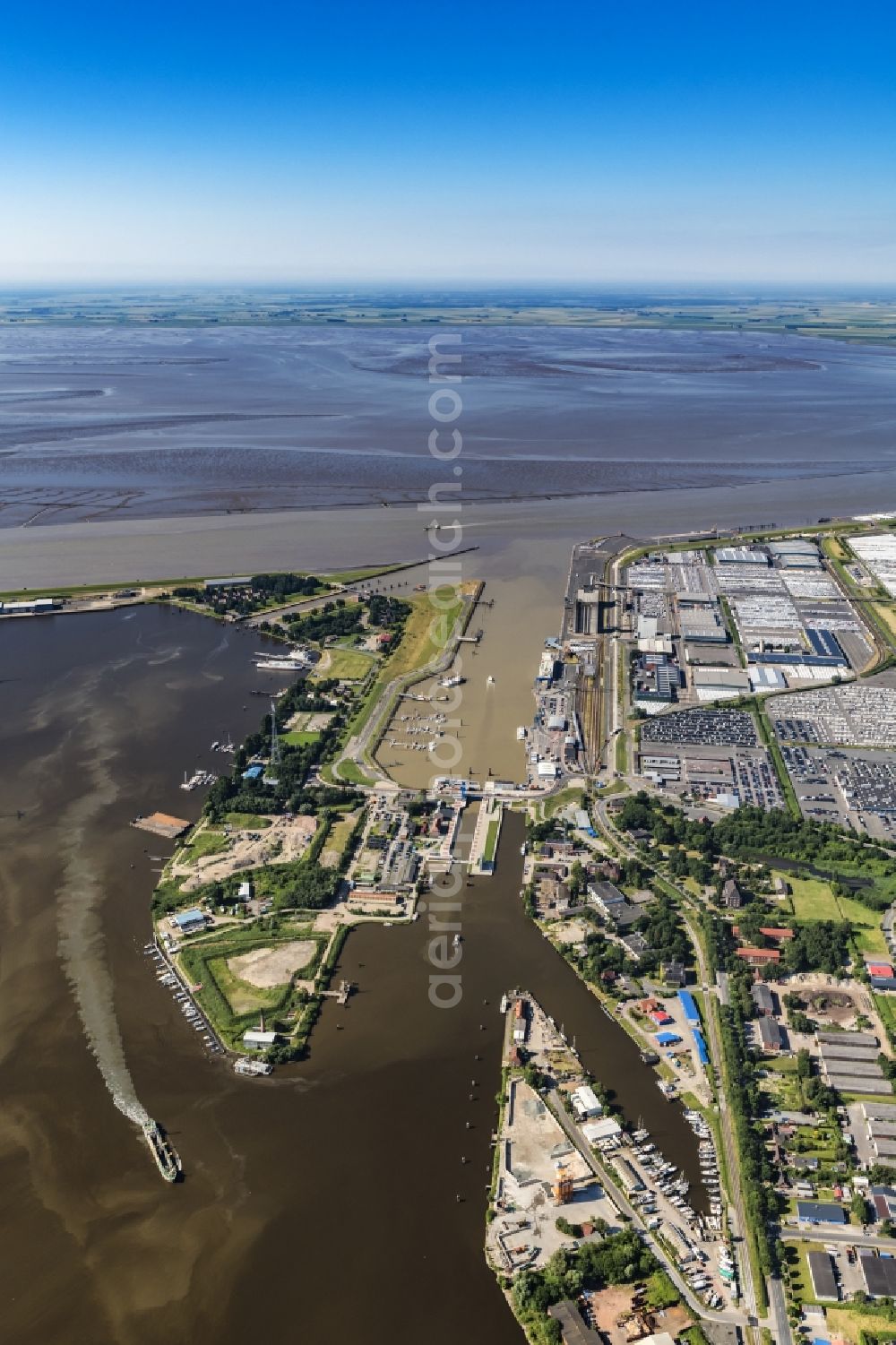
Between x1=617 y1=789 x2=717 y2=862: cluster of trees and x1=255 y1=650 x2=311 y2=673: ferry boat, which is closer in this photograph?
x1=617 y1=789 x2=717 y2=862: cluster of trees

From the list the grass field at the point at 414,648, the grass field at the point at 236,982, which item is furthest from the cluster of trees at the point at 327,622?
the grass field at the point at 236,982

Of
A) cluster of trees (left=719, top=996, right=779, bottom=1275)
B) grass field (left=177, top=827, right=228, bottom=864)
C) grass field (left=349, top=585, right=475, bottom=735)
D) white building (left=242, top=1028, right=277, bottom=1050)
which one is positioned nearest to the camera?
cluster of trees (left=719, top=996, right=779, bottom=1275)

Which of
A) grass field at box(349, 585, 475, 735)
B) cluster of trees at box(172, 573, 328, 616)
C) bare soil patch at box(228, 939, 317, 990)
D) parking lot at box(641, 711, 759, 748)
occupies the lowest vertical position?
bare soil patch at box(228, 939, 317, 990)

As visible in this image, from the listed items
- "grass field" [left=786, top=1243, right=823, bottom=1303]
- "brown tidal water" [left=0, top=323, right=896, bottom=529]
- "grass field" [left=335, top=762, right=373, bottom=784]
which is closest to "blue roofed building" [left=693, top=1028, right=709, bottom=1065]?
"grass field" [left=786, top=1243, right=823, bottom=1303]

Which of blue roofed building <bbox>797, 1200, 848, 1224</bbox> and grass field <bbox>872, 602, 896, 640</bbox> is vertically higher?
grass field <bbox>872, 602, 896, 640</bbox>

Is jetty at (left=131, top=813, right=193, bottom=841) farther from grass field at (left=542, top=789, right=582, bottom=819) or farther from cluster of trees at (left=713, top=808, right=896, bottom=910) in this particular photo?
cluster of trees at (left=713, top=808, right=896, bottom=910)

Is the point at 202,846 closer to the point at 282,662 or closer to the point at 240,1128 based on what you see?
the point at 240,1128

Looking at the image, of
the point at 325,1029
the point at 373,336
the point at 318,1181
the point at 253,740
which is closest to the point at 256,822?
the point at 253,740
